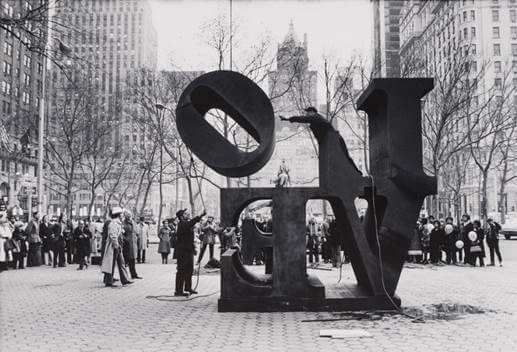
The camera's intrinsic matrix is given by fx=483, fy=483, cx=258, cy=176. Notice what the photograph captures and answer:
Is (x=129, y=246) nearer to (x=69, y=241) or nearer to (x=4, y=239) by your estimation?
(x=4, y=239)

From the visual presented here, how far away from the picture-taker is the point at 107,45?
14188mm

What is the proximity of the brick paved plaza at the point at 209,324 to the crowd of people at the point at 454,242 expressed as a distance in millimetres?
4699

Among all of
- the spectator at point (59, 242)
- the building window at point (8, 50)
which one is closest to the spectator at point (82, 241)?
the spectator at point (59, 242)

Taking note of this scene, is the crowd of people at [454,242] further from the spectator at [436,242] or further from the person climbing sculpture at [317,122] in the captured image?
the person climbing sculpture at [317,122]

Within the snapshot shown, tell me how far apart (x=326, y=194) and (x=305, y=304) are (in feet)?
6.87

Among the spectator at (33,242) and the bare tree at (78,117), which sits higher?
the bare tree at (78,117)

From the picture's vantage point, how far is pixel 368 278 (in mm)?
9086

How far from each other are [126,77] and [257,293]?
63.1 feet

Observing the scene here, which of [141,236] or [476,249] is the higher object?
[141,236]

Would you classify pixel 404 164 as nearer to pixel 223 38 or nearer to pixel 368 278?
pixel 368 278

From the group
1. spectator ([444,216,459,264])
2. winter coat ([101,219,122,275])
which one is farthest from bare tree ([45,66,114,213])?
spectator ([444,216,459,264])

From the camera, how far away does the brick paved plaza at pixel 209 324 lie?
6.43m

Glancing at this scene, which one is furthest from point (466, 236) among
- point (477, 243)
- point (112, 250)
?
point (112, 250)

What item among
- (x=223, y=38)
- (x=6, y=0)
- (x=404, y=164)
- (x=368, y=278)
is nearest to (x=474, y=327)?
(x=368, y=278)
